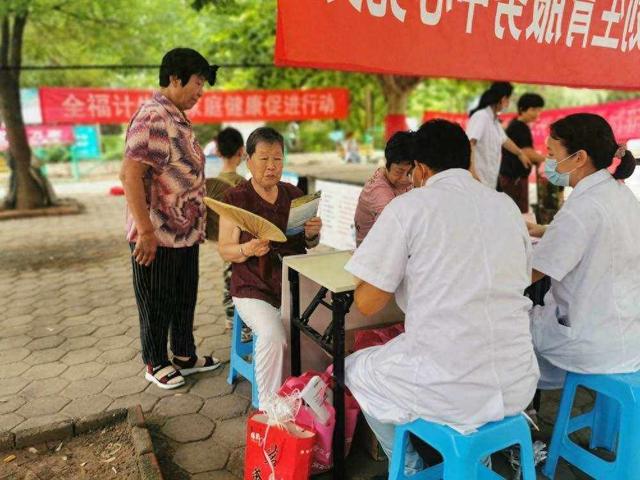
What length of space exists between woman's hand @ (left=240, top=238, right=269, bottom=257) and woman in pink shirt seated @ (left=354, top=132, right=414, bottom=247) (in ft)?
2.65

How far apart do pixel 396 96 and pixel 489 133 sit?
6.00m

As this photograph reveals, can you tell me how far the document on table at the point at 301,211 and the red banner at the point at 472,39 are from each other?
1.87 feet

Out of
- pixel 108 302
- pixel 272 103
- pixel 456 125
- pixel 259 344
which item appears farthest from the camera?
pixel 272 103

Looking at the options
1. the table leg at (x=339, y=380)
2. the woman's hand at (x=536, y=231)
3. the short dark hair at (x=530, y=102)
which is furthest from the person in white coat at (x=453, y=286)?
the short dark hair at (x=530, y=102)

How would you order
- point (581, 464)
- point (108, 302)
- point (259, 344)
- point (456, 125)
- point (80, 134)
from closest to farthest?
point (456, 125), point (581, 464), point (259, 344), point (108, 302), point (80, 134)

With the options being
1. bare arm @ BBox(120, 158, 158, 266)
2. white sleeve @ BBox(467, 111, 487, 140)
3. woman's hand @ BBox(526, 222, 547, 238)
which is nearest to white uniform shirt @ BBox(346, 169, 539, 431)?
woman's hand @ BBox(526, 222, 547, 238)

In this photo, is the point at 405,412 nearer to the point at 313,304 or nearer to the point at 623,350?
the point at 313,304

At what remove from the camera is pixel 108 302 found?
4.80 m

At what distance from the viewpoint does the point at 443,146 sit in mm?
1788

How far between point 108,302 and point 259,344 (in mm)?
2799

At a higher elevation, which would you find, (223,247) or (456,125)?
(456,125)

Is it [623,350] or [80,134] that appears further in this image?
[80,134]

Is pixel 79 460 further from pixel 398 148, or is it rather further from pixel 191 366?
pixel 398 148

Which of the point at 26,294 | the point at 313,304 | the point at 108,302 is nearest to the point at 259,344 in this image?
the point at 313,304
